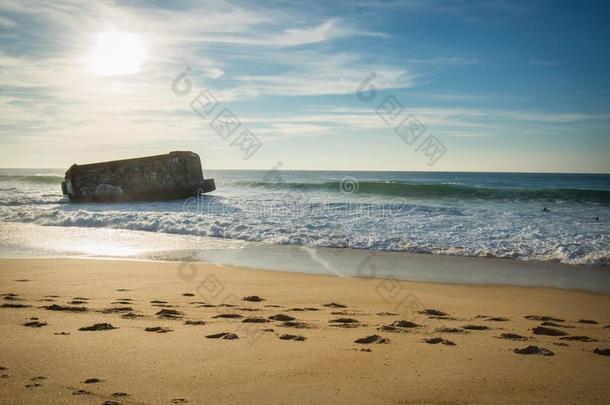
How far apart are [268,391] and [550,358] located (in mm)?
2212

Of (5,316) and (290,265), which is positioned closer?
(5,316)

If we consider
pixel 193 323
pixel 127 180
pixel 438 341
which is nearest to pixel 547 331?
pixel 438 341

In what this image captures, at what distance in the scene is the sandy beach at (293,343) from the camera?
2.73 meters

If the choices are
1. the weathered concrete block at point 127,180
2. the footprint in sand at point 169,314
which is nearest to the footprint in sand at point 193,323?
the footprint in sand at point 169,314

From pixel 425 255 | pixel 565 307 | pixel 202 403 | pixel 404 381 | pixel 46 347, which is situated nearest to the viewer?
pixel 202 403

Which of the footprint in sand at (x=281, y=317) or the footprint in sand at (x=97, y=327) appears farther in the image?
the footprint in sand at (x=281, y=317)

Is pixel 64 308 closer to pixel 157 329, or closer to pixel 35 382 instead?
pixel 157 329

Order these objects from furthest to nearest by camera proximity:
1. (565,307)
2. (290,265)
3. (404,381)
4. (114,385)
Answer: (290,265) → (565,307) → (404,381) → (114,385)

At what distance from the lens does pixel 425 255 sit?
29.9ft

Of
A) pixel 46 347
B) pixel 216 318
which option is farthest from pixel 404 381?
pixel 46 347

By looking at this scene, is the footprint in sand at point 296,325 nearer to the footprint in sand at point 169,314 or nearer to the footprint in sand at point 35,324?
the footprint in sand at point 169,314

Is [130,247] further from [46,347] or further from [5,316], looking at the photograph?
[46,347]

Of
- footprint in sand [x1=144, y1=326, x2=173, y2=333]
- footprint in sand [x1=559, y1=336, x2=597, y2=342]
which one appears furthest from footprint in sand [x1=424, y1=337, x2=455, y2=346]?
footprint in sand [x1=144, y1=326, x2=173, y2=333]

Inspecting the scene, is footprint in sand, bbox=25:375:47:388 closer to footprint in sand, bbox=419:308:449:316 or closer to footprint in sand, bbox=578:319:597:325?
footprint in sand, bbox=419:308:449:316
